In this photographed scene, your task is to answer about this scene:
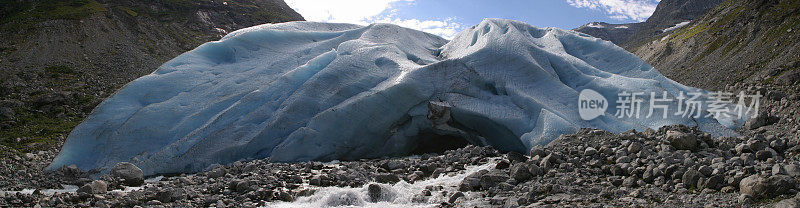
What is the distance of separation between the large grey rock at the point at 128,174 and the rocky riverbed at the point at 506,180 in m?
0.02

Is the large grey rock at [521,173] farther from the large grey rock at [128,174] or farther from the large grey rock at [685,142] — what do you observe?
the large grey rock at [128,174]

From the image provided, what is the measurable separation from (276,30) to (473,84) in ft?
22.5

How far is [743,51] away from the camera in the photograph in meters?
34.3

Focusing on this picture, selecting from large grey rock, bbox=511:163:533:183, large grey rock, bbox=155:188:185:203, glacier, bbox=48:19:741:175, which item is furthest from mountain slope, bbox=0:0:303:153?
large grey rock, bbox=511:163:533:183

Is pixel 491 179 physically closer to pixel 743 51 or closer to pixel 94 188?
pixel 94 188

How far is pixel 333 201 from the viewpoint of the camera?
8.34 meters

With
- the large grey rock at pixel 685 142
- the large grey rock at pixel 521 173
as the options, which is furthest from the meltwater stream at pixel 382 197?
the large grey rock at pixel 685 142

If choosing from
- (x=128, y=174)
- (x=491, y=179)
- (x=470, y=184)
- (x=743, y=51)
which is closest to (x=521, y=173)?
(x=491, y=179)

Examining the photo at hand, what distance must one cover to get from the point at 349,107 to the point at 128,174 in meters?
4.87

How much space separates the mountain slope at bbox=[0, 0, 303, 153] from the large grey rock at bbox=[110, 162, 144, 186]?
531cm

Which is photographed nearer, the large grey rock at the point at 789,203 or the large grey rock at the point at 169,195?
the large grey rock at the point at 789,203

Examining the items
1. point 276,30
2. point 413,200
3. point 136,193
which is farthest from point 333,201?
point 276,30

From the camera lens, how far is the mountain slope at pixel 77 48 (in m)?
17.6

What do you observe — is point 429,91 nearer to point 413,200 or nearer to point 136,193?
point 413,200
